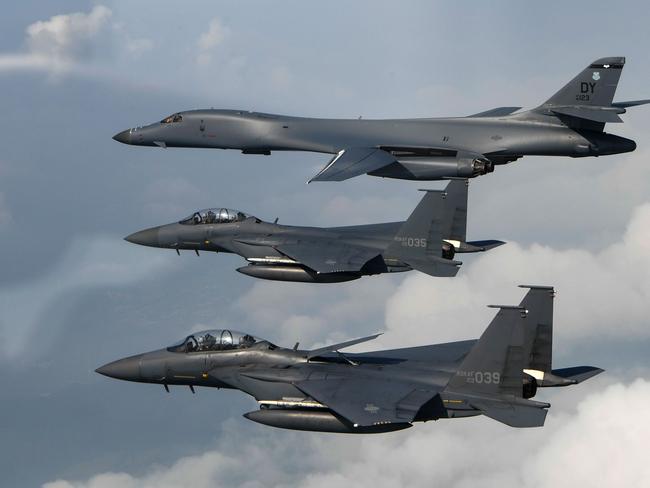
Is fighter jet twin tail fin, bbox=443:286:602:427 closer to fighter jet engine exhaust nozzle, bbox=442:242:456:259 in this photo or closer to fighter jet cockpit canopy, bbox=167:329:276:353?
fighter jet cockpit canopy, bbox=167:329:276:353

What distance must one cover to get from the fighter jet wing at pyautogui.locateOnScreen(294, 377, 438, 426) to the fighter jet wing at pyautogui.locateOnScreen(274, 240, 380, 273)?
8447 mm

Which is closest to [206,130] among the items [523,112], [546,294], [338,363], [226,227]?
[226,227]

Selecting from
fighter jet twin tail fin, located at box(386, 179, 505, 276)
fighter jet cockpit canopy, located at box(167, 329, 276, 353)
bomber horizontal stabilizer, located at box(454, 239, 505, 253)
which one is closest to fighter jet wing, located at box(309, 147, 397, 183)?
fighter jet twin tail fin, located at box(386, 179, 505, 276)

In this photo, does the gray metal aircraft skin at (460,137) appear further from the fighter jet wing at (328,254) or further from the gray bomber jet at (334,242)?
the fighter jet wing at (328,254)

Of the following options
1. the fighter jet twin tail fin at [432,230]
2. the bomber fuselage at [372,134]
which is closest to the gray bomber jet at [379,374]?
the fighter jet twin tail fin at [432,230]

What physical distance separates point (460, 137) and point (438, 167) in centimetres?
302

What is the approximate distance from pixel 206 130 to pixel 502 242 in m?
18.3

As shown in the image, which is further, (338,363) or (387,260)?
(387,260)

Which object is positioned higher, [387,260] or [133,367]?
[387,260]

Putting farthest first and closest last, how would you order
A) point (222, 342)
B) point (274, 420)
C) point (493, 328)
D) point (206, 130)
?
1. point (206, 130)
2. point (222, 342)
3. point (274, 420)
4. point (493, 328)

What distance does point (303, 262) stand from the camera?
164ft

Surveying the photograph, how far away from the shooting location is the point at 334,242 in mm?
51219

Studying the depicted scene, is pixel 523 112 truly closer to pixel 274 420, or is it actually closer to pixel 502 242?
pixel 502 242

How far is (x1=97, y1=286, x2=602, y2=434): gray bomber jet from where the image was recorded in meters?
38.9
